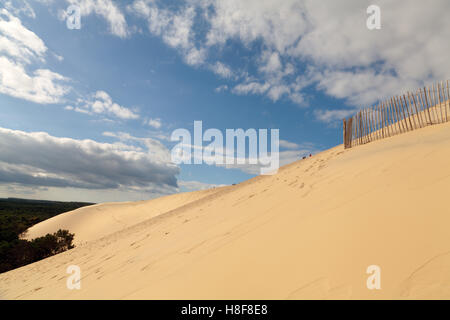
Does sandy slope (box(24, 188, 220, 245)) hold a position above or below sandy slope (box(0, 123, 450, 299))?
below

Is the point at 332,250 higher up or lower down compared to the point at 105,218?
higher up

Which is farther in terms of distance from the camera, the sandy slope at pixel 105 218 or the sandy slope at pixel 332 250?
the sandy slope at pixel 105 218

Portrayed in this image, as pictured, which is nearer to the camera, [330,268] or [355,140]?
[330,268]

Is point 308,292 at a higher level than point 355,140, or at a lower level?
lower

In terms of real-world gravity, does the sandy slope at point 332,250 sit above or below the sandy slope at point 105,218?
above

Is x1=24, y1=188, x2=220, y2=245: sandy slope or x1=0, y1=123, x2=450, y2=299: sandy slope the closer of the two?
x1=0, y1=123, x2=450, y2=299: sandy slope

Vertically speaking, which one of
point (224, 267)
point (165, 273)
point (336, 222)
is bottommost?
point (165, 273)

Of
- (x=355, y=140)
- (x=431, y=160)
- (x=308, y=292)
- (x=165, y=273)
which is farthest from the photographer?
(x=355, y=140)

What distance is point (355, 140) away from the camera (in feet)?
28.0

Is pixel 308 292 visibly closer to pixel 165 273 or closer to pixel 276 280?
pixel 276 280

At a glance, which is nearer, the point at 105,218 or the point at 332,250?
the point at 332,250
